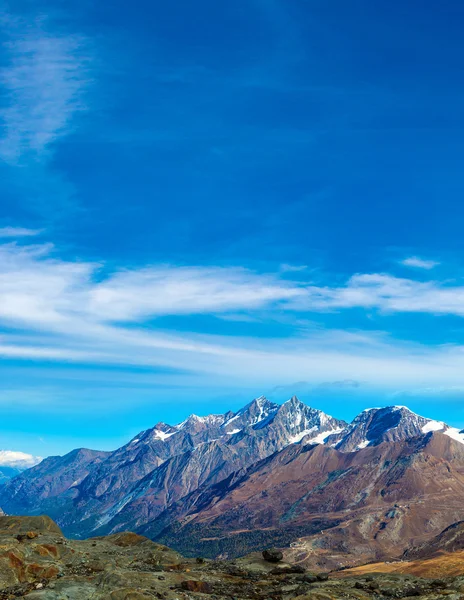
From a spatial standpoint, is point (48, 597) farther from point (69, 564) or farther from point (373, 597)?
point (373, 597)

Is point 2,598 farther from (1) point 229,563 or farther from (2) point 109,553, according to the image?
(1) point 229,563

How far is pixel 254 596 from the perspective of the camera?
5703 centimetres

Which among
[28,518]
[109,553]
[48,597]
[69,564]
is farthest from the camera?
[28,518]

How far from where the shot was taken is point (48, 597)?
49156mm

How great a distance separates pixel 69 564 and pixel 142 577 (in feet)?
35.2

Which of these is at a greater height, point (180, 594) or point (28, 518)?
point (28, 518)


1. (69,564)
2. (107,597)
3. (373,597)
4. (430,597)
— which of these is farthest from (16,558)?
(430,597)

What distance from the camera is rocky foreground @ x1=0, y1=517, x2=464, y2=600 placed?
53281 mm

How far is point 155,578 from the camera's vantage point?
197 ft

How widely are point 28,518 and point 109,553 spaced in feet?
68.3

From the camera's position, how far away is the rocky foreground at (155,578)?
53.3m

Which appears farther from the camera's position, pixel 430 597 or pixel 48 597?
pixel 430 597

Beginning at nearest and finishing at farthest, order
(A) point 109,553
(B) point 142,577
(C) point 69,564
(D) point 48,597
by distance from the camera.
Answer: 1. (D) point 48,597
2. (B) point 142,577
3. (C) point 69,564
4. (A) point 109,553

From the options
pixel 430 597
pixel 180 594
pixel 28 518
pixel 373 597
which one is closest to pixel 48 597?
pixel 180 594
